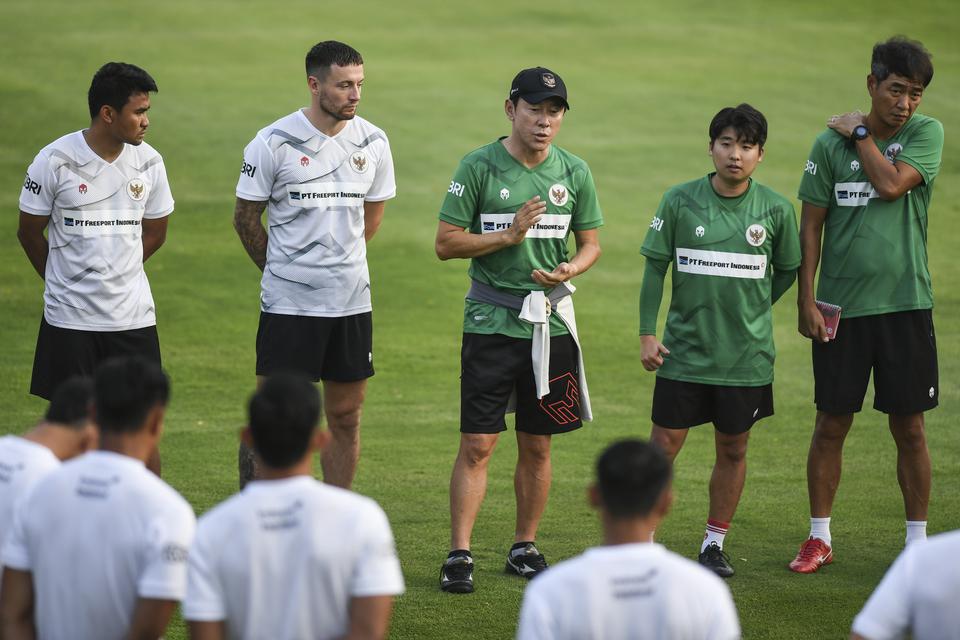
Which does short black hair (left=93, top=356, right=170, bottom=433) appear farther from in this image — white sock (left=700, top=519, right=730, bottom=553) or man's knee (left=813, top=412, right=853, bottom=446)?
man's knee (left=813, top=412, right=853, bottom=446)

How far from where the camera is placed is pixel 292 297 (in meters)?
6.36

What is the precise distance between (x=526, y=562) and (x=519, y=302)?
46.8 inches

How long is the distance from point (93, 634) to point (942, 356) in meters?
8.74

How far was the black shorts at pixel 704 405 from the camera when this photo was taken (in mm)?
6129

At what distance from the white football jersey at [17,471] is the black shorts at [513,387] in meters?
2.60

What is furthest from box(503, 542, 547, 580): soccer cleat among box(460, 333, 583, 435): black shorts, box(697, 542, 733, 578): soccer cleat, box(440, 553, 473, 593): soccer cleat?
box(697, 542, 733, 578): soccer cleat

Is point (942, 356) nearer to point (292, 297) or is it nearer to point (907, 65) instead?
point (907, 65)

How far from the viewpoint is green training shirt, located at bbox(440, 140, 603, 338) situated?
19.9ft

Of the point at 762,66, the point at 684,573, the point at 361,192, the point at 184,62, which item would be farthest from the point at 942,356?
the point at 184,62

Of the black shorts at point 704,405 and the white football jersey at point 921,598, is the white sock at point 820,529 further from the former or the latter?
the white football jersey at point 921,598

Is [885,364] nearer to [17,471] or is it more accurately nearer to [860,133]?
[860,133]

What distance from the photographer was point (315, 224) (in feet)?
20.7

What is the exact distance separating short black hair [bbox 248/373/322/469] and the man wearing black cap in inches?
106

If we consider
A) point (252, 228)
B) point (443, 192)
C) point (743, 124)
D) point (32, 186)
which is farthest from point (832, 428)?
point (443, 192)
